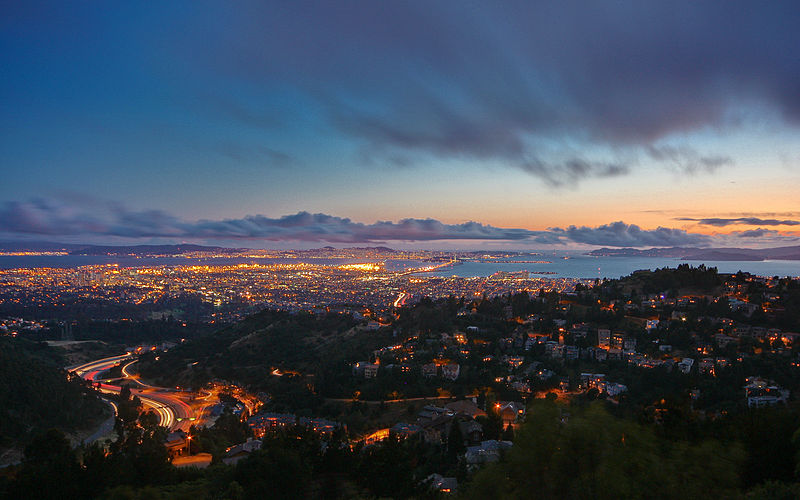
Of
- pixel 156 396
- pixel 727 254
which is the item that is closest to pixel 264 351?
pixel 156 396

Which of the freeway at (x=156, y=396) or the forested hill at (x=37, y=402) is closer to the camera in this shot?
the forested hill at (x=37, y=402)

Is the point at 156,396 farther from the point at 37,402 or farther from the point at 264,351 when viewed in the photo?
the point at 37,402

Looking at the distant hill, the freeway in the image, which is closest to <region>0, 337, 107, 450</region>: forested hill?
the freeway

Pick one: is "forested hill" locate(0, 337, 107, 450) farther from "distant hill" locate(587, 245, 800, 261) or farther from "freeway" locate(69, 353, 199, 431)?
"distant hill" locate(587, 245, 800, 261)

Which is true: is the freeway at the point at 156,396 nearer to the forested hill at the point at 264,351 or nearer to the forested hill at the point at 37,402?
the forested hill at the point at 264,351

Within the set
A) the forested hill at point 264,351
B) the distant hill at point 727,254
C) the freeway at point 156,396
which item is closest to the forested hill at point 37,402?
the freeway at point 156,396

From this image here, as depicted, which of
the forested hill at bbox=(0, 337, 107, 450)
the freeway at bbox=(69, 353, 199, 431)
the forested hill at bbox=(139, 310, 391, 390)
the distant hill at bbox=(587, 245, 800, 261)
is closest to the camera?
the forested hill at bbox=(0, 337, 107, 450)

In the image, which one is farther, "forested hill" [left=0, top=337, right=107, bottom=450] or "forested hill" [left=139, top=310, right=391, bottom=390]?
"forested hill" [left=139, top=310, right=391, bottom=390]
